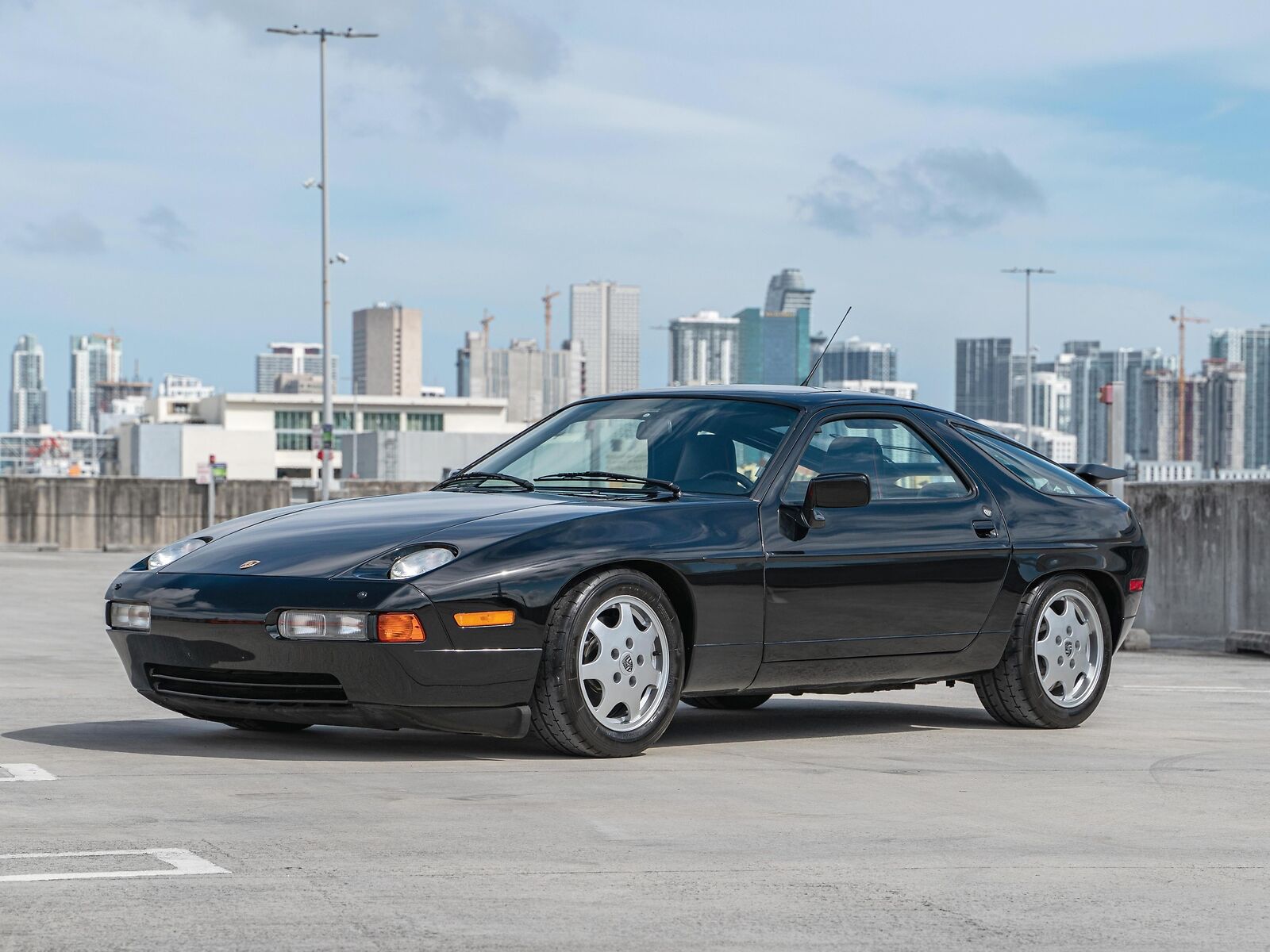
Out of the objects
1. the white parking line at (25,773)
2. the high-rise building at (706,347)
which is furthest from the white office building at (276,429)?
the white parking line at (25,773)

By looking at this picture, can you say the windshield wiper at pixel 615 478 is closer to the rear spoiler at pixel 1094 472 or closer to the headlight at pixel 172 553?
the headlight at pixel 172 553

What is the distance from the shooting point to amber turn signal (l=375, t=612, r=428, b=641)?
20.9 ft

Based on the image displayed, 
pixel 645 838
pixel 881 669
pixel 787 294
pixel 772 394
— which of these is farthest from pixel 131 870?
pixel 787 294

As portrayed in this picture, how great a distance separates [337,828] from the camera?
5.31m

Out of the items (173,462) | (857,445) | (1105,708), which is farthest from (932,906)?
(173,462)

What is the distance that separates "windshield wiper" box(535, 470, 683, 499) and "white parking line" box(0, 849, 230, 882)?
112 inches

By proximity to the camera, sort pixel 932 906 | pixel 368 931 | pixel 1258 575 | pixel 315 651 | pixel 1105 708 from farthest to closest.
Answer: pixel 1258 575 → pixel 1105 708 → pixel 315 651 → pixel 932 906 → pixel 368 931

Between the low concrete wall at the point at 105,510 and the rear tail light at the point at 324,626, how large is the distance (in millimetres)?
34689

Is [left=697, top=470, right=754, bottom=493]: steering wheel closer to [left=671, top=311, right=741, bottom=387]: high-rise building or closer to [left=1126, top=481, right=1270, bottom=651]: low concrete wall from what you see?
[left=1126, top=481, right=1270, bottom=651]: low concrete wall

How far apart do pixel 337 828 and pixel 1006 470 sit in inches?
158

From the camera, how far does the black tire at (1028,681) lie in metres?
8.20

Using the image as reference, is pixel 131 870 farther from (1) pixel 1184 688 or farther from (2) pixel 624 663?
(1) pixel 1184 688

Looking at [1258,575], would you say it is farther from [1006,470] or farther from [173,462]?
[173,462]

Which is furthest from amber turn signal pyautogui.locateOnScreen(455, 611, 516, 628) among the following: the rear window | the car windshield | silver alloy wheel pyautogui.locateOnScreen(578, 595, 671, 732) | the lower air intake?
the rear window
